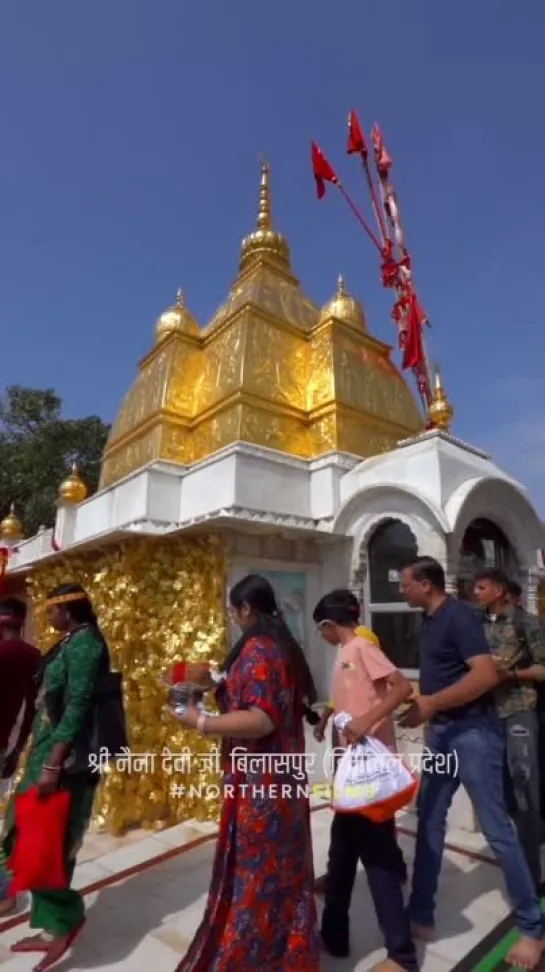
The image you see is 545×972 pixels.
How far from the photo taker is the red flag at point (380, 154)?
9.36 meters

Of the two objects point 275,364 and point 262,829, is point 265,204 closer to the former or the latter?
point 275,364

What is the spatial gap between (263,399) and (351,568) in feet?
9.40

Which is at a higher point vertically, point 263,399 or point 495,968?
point 263,399

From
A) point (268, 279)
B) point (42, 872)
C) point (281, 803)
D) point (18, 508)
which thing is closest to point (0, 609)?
point (42, 872)

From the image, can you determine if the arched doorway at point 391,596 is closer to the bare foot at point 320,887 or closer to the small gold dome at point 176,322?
the bare foot at point 320,887

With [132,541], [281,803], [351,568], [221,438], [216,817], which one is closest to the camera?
[281,803]

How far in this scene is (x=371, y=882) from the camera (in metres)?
2.49

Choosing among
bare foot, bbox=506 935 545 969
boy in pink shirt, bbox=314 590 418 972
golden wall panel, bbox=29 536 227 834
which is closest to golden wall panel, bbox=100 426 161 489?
golden wall panel, bbox=29 536 227 834

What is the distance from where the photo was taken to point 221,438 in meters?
7.67

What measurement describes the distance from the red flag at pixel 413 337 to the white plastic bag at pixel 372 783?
248 inches

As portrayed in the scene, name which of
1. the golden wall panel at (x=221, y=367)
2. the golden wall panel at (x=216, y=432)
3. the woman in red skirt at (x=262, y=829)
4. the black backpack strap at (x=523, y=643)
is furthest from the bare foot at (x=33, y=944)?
the golden wall panel at (x=221, y=367)

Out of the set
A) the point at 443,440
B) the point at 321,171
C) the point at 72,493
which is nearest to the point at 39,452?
the point at 72,493

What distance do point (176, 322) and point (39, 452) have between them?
11.2 meters

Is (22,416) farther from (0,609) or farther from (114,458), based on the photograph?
(0,609)
